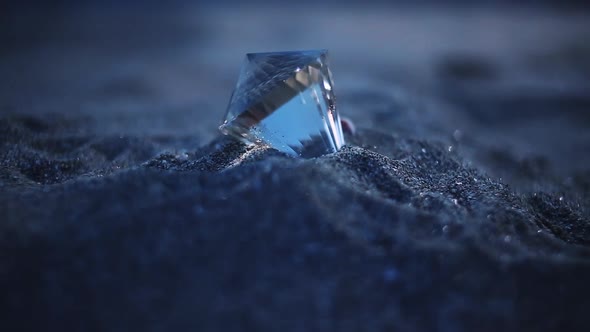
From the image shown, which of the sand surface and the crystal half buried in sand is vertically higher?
the crystal half buried in sand

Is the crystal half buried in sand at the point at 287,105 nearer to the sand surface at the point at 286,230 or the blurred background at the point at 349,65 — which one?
the sand surface at the point at 286,230

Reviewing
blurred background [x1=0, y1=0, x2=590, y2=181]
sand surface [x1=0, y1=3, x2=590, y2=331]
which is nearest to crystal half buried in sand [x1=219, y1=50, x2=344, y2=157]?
sand surface [x1=0, y1=3, x2=590, y2=331]

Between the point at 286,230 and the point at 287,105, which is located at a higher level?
the point at 287,105

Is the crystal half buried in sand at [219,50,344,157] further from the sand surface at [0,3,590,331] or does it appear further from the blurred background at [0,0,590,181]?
the blurred background at [0,0,590,181]

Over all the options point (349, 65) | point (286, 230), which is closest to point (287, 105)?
point (286, 230)

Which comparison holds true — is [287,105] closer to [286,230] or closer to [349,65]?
[286,230]

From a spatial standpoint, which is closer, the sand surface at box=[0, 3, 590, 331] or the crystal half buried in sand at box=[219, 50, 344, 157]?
the sand surface at box=[0, 3, 590, 331]

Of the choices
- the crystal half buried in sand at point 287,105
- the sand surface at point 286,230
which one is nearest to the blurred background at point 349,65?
the sand surface at point 286,230

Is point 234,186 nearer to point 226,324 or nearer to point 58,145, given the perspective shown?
point 226,324
